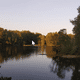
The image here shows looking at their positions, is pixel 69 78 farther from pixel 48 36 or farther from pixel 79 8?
pixel 48 36

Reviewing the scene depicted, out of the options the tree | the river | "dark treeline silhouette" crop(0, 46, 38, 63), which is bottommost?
the river

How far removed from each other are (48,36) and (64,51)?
8991 cm

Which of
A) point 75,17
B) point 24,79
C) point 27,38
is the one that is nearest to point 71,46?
point 75,17

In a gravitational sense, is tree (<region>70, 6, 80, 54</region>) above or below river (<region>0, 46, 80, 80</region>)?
above

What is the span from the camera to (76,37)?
123 ft

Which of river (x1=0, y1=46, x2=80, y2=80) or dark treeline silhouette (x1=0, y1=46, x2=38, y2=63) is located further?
dark treeline silhouette (x1=0, y1=46, x2=38, y2=63)

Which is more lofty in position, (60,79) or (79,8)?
(79,8)

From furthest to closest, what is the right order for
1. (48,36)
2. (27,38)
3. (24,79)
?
(27,38) → (48,36) → (24,79)

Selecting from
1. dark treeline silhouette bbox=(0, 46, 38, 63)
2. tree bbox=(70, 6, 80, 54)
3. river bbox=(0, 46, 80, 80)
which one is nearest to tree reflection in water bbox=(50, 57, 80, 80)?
river bbox=(0, 46, 80, 80)

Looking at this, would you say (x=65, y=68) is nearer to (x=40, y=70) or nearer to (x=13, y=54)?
(x=40, y=70)

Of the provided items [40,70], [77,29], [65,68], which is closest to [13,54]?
[77,29]

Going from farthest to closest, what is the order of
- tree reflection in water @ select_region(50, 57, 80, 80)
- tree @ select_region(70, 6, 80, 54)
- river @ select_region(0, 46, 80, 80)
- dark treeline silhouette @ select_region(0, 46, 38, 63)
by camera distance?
tree @ select_region(70, 6, 80, 54) → dark treeline silhouette @ select_region(0, 46, 38, 63) → tree reflection in water @ select_region(50, 57, 80, 80) → river @ select_region(0, 46, 80, 80)

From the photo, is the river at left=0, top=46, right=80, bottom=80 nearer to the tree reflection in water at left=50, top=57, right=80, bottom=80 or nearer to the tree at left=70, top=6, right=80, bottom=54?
the tree reflection in water at left=50, top=57, right=80, bottom=80

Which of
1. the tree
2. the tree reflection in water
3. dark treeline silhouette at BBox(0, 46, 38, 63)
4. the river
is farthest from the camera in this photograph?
the tree
